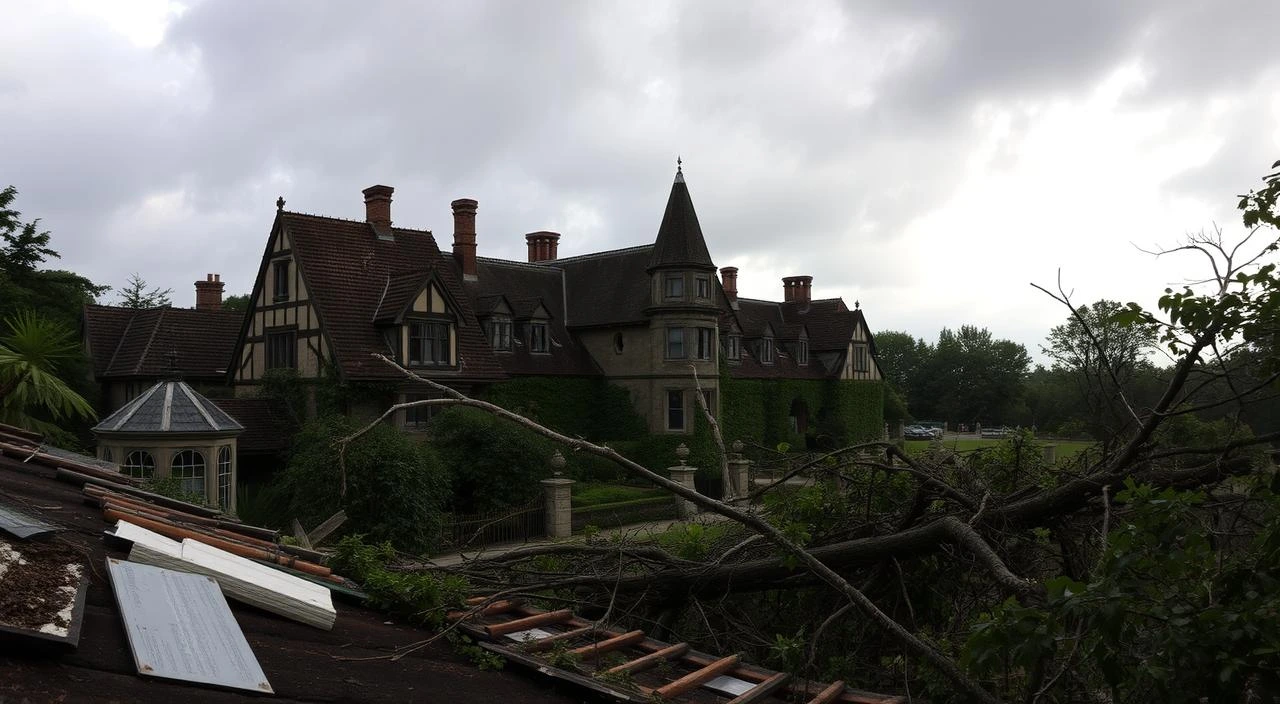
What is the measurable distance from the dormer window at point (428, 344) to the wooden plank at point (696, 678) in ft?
76.1

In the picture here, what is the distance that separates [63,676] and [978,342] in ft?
349

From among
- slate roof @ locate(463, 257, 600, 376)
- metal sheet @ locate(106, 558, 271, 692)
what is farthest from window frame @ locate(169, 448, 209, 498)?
metal sheet @ locate(106, 558, 271, 692)

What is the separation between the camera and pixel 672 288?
35.1m

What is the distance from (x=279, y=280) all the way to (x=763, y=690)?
2649cm

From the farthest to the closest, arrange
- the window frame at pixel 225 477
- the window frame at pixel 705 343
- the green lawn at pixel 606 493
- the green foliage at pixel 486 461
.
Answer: the window frame at pixel 705 343, the green lawn at pixel 606 493, the green foliage at pixel 486 461, the window frame at pixel 225 477

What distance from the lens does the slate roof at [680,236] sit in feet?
114

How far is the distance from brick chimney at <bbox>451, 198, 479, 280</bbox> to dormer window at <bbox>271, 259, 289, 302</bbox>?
7.72 meters

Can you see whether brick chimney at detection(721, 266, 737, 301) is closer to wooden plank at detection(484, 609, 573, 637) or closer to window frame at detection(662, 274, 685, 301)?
window frame at detection(662, 274, 685, 301)

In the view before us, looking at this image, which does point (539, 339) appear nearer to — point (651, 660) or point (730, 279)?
point (730, 279)

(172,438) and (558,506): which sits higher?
(172,438)

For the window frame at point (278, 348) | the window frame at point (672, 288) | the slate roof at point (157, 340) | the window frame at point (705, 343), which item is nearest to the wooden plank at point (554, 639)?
the window frame at point (278, 348)

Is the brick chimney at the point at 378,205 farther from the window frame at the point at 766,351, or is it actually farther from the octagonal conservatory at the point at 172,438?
the window frame at the point at 766,351

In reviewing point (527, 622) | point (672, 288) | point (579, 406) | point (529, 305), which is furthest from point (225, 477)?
point (527, 622)

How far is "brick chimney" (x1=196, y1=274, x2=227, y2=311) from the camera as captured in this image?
37375 mm
